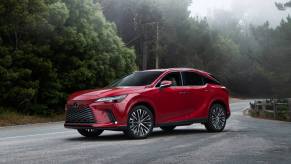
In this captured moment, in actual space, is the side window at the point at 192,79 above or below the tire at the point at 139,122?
above

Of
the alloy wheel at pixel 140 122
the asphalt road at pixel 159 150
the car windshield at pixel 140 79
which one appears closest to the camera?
the asphalt road at pixel 159 150

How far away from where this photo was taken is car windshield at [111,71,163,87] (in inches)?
531

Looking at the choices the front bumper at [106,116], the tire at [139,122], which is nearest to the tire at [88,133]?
the front bumper at [106,116]

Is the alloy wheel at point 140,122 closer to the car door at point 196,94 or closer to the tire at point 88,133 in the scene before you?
the car door at point 196,94

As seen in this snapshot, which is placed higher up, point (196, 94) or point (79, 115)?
point (196, 94)

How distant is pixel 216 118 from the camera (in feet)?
49.0

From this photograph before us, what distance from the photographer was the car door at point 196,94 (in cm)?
1419

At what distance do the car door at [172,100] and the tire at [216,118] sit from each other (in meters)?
1.13

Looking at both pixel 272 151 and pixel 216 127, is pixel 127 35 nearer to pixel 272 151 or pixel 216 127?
pixel 216 127

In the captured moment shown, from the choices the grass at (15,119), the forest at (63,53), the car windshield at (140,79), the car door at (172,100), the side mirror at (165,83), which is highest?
the forest at (63,53)

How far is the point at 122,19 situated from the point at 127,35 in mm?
2266

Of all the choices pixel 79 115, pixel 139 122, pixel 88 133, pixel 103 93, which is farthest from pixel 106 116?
pixel 88 133

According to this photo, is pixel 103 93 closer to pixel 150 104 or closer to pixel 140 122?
pixel 140 122

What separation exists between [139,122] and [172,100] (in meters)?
1.33
